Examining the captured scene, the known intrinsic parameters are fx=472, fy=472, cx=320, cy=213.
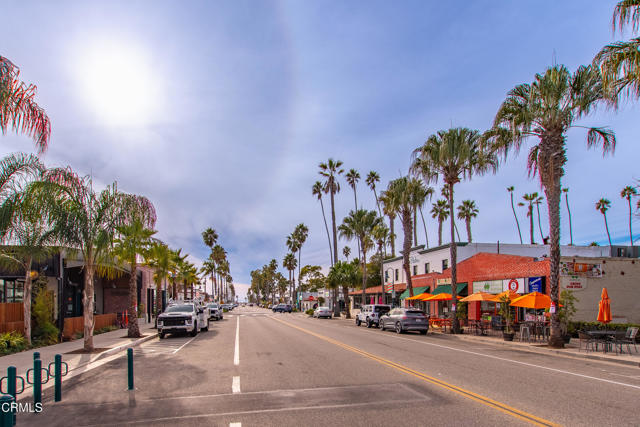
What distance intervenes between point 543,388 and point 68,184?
599 inches

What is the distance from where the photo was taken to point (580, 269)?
2520 cm

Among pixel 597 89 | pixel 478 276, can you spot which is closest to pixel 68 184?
pixel 597 89

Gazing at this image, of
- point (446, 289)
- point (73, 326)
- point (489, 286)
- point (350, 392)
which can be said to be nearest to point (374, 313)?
point (446, 289)

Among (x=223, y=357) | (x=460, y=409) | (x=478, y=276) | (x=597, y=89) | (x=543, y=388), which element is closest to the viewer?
(x=460, y=409)

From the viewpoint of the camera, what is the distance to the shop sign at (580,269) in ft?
82.5

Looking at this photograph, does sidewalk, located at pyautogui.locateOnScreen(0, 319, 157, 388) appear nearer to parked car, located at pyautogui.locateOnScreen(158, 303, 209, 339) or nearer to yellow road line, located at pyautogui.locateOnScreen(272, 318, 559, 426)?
parked car, located at pyautogui.locateOnScreen(158, 303, 209, 339)

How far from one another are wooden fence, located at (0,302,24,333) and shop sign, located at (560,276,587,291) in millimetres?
25767

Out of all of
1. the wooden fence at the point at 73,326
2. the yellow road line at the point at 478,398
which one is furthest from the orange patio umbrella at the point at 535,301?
the wooden fence at the point at 73,326

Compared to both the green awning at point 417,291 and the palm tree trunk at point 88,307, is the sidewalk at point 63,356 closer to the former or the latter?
the palm tree trunk at point 88,307

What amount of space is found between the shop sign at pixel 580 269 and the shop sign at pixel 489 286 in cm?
572

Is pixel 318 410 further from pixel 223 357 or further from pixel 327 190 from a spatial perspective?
pixel 327 190

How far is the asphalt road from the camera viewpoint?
7363 millimetres

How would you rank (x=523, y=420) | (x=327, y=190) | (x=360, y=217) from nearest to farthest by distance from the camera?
1. (x=523, y=420)
2. (x=360, y=217)
3. (x=327, y=190)

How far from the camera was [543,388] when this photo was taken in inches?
383
